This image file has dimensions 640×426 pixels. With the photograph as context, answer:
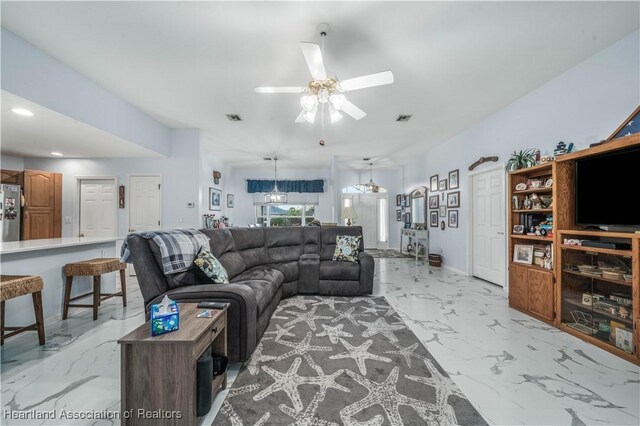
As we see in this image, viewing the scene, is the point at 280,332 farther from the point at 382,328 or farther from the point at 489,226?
the point at 489,226

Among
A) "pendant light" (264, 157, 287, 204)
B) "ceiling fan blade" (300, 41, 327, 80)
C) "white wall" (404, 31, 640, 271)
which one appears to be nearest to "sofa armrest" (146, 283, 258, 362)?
"ceiling fan blade" (300, 41, 327, 80)

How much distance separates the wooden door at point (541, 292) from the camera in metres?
2.75

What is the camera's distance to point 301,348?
2.29 metres

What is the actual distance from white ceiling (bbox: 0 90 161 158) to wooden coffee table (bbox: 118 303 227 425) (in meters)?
2.93

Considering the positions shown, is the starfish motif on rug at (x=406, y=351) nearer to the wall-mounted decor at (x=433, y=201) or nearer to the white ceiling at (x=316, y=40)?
the white ceiling at (x=316, y=40)

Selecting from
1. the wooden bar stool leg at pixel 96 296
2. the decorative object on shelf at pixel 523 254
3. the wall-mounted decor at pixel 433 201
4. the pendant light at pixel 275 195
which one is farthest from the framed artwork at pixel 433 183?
the wooden bar stool leg at pixel 96 296

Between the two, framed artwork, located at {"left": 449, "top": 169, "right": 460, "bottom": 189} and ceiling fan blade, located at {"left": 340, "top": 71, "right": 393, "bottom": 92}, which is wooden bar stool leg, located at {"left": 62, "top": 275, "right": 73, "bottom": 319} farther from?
framed artwork, located at {"left": 449, "top": 169, "right": 460, "bottom": 189}

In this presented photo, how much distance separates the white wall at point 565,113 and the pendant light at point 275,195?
484cm

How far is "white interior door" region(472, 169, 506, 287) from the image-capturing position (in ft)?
13.3

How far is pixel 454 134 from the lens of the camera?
524 centimetres

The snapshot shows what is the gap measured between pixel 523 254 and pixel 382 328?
2.07 metres

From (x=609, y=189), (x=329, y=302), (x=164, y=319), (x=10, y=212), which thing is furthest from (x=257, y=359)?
(x=10, y=212)

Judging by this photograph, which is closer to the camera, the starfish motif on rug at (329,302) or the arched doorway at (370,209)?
the starfish motif on rug at (329,302)

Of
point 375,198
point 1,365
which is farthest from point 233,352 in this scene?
point 375,198
